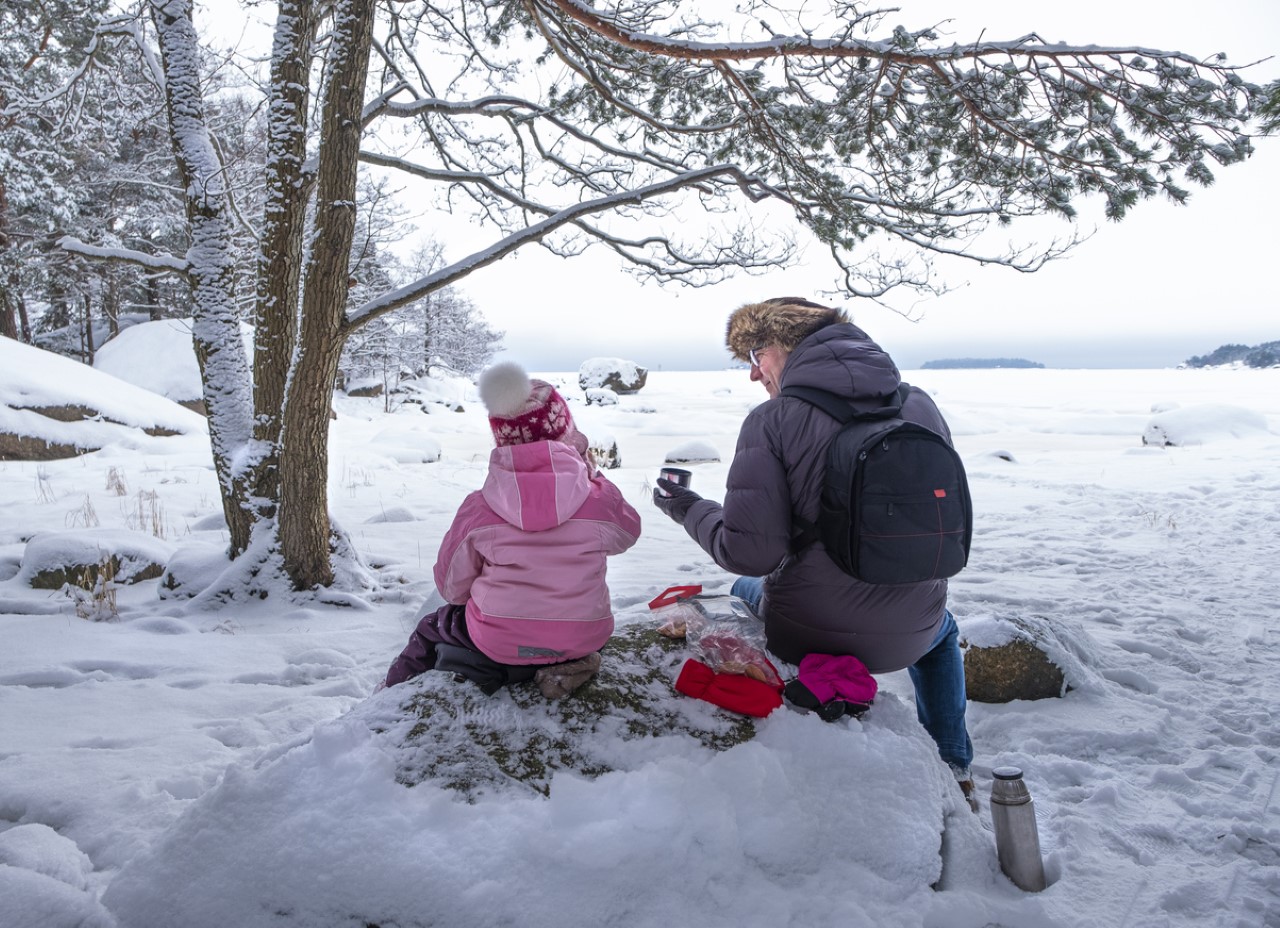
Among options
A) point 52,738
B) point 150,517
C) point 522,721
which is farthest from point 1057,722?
point 150,517

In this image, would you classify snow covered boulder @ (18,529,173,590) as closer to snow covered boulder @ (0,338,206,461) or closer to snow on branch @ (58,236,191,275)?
snow on branch @ (58,236,191,275)

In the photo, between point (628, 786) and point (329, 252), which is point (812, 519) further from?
point (329, 252)

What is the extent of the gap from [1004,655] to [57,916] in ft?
12.1

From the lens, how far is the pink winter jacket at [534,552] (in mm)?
2076

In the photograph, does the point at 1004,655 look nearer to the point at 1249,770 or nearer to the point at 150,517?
the point at 1249,770

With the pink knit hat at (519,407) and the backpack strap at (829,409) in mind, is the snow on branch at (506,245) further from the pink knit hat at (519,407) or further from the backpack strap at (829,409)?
the backpack strap at (829,409)

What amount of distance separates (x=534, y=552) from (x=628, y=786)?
69cm

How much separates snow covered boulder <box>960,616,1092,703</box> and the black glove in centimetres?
194

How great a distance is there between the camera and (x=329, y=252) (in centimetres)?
416

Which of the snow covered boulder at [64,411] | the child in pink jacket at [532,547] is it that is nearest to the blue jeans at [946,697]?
the child in pink jacket at [532,547]

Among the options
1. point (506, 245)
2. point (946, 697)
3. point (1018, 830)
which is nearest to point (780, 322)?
point (946, 697)

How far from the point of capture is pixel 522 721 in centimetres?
205

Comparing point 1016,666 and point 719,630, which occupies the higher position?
point 719,630

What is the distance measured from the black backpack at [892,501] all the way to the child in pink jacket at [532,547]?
664mm
